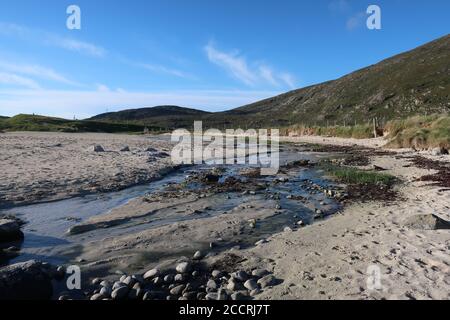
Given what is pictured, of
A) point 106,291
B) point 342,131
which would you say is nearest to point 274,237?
point 106,291

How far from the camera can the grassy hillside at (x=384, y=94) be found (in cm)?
9288

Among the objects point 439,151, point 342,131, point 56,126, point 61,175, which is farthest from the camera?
point 56,126

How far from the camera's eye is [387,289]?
640 centimetres

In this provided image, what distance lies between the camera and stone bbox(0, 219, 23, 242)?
9.58m

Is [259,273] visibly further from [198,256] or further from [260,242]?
[260,242]

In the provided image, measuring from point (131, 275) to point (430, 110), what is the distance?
287 feet

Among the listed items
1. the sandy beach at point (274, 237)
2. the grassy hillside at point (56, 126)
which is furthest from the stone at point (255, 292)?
the grassy hillside at point (56, 126)

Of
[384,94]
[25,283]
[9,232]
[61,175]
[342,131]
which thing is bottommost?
[25,283]

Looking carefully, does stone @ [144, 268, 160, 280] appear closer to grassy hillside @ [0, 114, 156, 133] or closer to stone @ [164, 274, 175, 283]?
stone @ [164, 274, 175, 283]

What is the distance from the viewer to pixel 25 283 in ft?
21.7

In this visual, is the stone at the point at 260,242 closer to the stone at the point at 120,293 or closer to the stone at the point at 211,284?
the stone at the point at 211,284

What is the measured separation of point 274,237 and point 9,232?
255 inches

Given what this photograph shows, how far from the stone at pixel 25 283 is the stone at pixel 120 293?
1128mm

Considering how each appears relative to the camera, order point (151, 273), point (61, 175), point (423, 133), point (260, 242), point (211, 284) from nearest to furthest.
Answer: point (211, 284) → point (151, 273) → point (260, 242) → point (61, 175) → point (423, 133)
